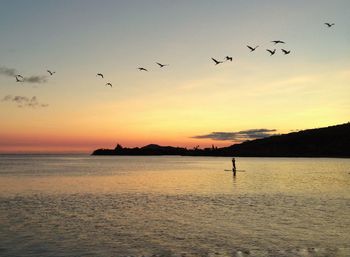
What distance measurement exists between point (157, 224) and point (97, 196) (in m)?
22.7

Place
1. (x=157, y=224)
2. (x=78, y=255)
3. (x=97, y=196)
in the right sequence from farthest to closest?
(x=97, y=196) → (x=157, y=224) → (x=78, y=255)

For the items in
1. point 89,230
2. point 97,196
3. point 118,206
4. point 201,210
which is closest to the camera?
point 89,230

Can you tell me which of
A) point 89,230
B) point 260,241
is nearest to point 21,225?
point 89,230

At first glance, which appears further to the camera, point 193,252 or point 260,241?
point 260,241

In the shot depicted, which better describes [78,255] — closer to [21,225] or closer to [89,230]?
[89,230]

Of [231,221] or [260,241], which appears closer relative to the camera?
[260,241]

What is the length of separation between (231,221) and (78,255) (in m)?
13.4

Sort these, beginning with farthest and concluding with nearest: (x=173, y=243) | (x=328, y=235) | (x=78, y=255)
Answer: (x=328, y=235) < (x=173, y=243) < (x=78, y=255)

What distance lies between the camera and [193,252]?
2241cm

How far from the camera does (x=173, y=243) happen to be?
24453 millimetres

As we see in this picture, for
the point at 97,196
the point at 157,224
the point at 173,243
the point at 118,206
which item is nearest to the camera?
the point at 173,243

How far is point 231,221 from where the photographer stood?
104 ft

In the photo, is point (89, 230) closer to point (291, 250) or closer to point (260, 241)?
point (260, 241)

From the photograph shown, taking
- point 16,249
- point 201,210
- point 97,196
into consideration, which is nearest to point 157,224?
point 201,210
